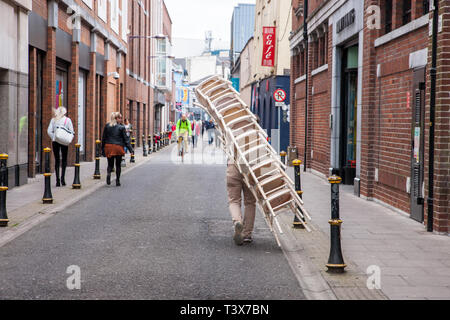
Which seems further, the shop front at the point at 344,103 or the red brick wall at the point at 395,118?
the shop front at the point at 344,103

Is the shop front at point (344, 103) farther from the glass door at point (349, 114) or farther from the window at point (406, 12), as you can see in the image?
the window at point (406, 12)

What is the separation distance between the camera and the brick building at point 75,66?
16.4 m

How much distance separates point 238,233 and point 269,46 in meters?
24.9

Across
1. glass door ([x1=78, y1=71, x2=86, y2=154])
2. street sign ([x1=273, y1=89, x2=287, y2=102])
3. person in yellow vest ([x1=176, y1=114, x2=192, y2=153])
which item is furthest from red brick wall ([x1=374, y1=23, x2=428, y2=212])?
person in yellow vest ([x1=176, y1=114, x2=192, y2=153])

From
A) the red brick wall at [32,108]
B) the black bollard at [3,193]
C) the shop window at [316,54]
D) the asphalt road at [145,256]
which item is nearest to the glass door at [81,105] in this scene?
the red brick wall at [32,108]

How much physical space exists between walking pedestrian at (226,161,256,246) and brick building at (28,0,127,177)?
9.55 meters

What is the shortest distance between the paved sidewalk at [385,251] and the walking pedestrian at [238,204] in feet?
2.59

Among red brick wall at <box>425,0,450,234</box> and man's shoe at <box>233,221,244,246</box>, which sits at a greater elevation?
red brick wall at <box>425,0,450,234</box>

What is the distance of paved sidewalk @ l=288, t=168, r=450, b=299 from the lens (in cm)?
569

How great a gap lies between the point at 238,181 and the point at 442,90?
3.30 metres

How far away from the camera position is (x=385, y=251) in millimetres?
7422

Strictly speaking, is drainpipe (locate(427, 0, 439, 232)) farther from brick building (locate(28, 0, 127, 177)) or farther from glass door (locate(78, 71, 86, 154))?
glass door (locate(78, 71, 86, 154))

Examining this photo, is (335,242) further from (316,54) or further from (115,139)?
(316,54)

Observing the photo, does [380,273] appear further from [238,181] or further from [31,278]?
[31,278]
